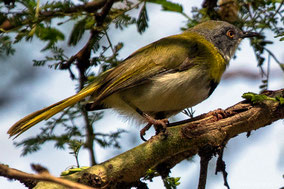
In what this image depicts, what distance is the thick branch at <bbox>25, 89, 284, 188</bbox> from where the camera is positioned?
293cm

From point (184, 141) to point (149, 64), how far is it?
1503 millimetres

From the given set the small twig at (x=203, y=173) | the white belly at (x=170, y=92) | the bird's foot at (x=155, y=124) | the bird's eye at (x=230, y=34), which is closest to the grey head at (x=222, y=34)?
the bird's eye at (x=230, y=34)

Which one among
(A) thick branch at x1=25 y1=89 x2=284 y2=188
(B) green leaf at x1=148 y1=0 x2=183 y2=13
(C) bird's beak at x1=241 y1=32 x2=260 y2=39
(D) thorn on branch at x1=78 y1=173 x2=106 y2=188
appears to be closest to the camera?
(D) thorn on branch at x1=78 y1=173 x2=106 y2=188

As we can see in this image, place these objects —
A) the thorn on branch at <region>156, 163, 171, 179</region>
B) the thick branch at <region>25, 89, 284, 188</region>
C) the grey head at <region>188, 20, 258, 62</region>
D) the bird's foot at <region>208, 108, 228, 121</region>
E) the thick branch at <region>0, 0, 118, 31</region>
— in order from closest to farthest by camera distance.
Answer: the thick branch at <region>25, 89, 284, 188</region>, the thorn on branch at <region>156, 163, 171, 179</region>, the bird's foot at <region>208, 108, 228, 121</region>, the thick branch at <region>0, 0, 118, 31</region>, the grey head at <region>188, 20, 258, 62</region>

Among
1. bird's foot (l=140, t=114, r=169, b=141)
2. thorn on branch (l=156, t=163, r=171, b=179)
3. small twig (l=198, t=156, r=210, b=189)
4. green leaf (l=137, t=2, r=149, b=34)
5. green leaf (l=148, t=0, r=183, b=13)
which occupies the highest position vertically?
green leaf (l=148, t=0, r=183, b=13)

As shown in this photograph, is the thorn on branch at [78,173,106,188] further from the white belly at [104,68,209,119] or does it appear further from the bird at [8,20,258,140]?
the white belly at [104,68,209,119]

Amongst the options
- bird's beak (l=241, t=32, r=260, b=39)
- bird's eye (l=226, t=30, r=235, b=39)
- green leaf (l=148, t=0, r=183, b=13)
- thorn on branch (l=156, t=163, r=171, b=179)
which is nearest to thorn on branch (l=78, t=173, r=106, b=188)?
thorn on branch (l=156, t=163, r=171, b=179)

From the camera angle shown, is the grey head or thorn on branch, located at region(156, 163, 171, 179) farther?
the grey head

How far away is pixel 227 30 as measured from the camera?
5379mm

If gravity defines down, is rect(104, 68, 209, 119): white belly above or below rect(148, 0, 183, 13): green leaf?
below

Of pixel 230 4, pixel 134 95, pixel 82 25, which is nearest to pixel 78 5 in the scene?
pixel 82 25

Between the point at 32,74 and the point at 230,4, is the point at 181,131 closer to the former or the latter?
the point at 230,4

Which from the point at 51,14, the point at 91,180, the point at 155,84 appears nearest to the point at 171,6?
the point at 155,84

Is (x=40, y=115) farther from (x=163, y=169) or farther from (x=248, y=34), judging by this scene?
(x=248, y=34)
